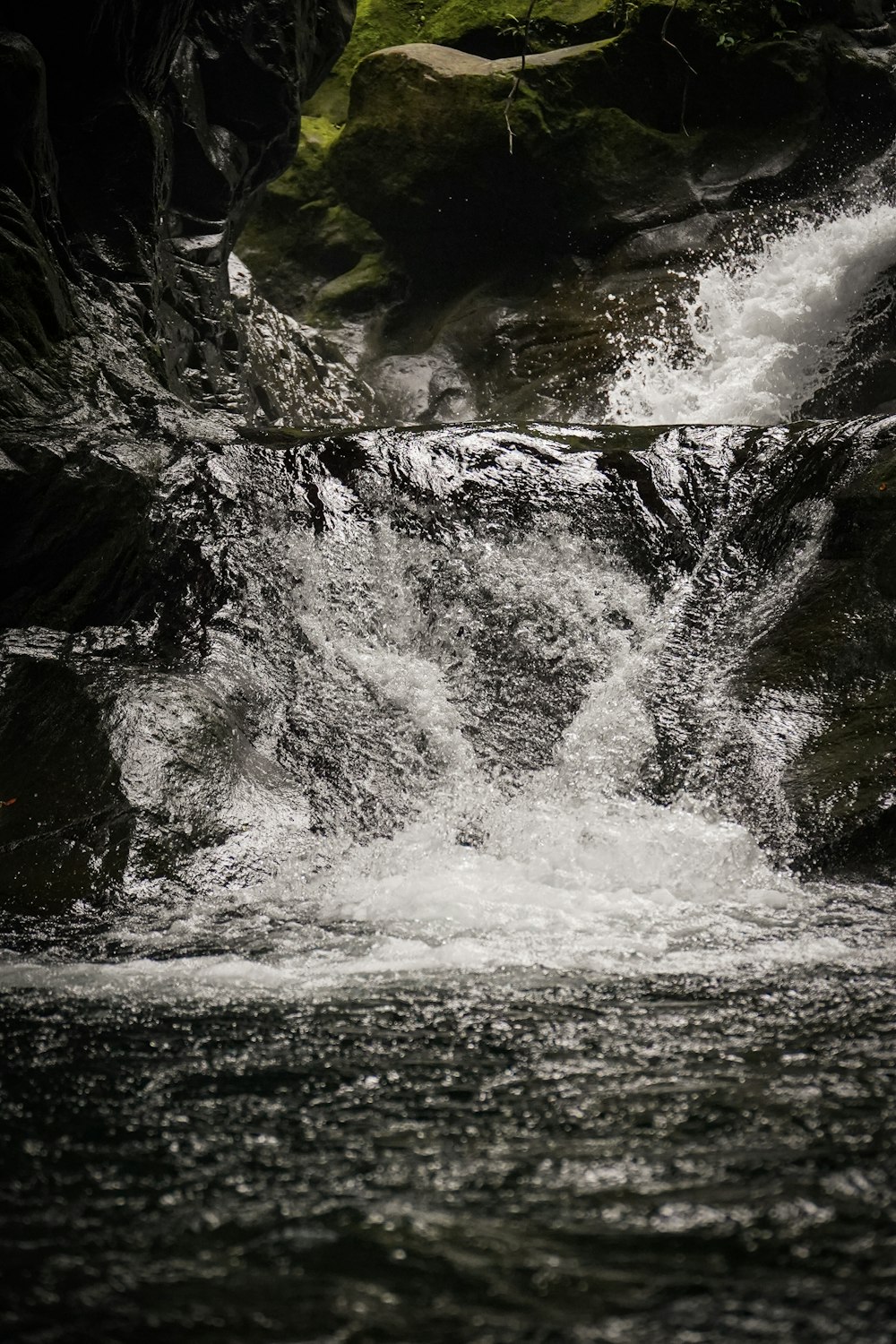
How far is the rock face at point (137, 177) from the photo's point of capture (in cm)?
664

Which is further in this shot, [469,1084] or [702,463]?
[702,463]

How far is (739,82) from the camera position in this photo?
12.4 meters

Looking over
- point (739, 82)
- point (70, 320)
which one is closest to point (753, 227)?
point (739, 82)

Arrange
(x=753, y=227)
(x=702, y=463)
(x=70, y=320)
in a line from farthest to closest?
(x=753, y=227), (x=70, y=320), (x=702, y=463)

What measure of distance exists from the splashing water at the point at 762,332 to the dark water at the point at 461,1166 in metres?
8.65

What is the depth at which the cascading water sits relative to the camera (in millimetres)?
1808

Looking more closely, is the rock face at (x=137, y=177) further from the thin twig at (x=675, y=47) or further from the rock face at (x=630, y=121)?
the thin twig at (x=675, y=47)

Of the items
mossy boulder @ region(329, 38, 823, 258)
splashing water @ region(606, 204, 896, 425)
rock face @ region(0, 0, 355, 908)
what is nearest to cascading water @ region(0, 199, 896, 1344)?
rock face @ region(0, 0, 355, 908)

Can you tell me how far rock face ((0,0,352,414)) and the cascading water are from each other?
1.47 m

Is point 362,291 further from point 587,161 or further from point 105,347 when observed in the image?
point 105,347

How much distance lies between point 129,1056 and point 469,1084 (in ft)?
2.89

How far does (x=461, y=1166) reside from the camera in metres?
2.14

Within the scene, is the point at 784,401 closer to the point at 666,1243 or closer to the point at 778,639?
the point at 778,639

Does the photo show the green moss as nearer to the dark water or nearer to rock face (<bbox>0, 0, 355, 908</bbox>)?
rock face (<bbox>0, 0, 355, 908</bbox>)
